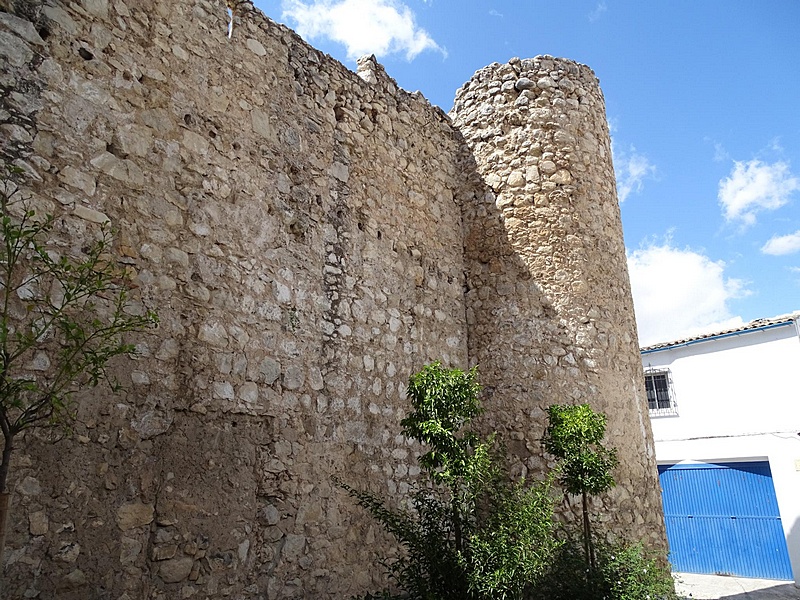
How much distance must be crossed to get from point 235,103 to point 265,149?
1.27ft

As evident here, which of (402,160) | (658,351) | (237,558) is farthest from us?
(658,351)

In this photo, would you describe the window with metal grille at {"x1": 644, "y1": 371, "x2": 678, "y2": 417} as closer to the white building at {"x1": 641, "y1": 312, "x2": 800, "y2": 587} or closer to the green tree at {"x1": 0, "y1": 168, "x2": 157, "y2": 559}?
the white building at {"x1": 641, "y1": 312, "x2": 800, "y2": 587}

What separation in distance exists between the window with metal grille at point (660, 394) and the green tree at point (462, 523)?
1095cm

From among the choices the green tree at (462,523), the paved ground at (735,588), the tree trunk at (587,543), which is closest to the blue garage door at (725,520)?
the paved ground at (735,588)

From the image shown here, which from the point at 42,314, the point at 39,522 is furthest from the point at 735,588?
the point at 42,314

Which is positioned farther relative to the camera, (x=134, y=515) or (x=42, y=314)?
(x=134, y=515)

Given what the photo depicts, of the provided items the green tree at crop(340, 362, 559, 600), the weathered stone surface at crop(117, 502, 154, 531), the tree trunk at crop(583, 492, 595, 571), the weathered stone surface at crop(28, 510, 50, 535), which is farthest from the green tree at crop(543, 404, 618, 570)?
the weathered stone surface at crop(28, 510, 50, 535)

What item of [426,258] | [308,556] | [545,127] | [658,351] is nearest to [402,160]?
[426,258]

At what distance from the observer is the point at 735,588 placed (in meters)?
10.2

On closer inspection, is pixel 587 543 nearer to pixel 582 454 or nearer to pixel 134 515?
pixel 582 454

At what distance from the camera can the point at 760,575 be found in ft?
37.8

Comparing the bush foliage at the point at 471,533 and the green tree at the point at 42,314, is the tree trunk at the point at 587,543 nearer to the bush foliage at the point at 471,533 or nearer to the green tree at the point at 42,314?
the bush foliage at the point at 471,533

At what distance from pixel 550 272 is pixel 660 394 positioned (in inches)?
378

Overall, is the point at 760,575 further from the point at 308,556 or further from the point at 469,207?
the point at 308,556
